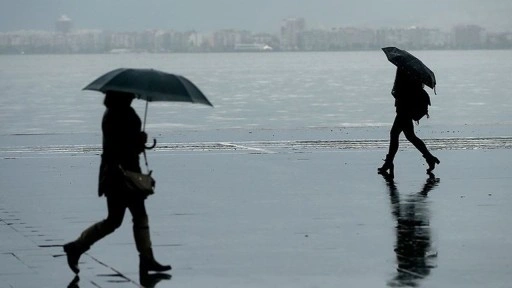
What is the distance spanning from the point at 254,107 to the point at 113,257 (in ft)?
125

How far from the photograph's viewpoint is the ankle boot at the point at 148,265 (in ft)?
36.0

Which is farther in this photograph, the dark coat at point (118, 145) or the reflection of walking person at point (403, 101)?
the reflection of walking person at point (403, 101)

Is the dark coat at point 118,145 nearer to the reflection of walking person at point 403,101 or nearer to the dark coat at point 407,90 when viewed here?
the reflection of walking person at point 403,101

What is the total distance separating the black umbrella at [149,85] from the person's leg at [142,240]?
838 mm

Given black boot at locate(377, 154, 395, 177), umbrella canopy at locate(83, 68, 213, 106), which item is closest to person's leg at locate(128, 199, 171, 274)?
umbrella canopy at locate(83, 68, 213, 106)

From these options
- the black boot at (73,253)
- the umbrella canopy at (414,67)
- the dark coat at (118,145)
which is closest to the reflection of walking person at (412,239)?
the umbrella canopy at (414,67)

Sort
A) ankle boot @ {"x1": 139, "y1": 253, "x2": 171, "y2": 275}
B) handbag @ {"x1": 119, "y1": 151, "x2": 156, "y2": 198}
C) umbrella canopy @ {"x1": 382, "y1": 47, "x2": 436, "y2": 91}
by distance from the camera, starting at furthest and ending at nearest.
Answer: umbrella canopy @ {"x1": 382, "y1": 47, "x2": 436, "y2": 91} → ankle boot @ {"x1": 139, "y1": 253, "x2": 171, "y2": 275} → handbag @ {"x1": 119, "y1": 151, "x2": 156, "y2": 198}

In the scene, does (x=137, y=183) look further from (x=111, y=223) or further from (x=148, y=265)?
(x=148, y=265)

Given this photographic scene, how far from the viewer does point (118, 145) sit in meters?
10.9

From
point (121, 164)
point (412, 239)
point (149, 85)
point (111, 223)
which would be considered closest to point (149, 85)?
point (149, 85)

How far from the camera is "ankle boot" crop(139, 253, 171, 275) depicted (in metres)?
11.0

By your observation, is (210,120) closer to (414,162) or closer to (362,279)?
(414,162)

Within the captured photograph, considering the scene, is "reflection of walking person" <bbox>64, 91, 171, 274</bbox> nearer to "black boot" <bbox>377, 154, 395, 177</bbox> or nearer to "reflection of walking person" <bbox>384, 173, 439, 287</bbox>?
"reflection of walking person" <bbox>384, 173, 439, 287</bbox>

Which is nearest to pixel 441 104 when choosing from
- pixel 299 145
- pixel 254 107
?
pixel 254 107
